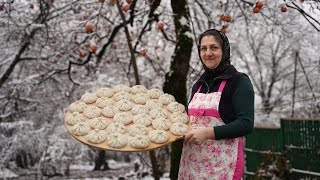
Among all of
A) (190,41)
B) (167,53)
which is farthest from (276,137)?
(167,53)

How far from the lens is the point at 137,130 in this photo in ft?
8.56

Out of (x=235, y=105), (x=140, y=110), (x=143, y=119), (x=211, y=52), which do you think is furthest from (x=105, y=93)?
(x=235, y=105)

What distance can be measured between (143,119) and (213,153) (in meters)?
0.55

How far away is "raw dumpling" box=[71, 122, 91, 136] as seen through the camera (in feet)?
8.36

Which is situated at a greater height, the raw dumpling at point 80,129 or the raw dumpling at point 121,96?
the raw dumpling at point 121,96

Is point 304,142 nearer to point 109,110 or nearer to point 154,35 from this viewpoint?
point 109,110

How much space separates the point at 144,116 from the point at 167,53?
11.7 metres

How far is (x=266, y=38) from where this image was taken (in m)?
17.5

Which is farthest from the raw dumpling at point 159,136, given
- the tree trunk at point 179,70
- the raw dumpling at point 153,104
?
the tree trunk at point 179,70

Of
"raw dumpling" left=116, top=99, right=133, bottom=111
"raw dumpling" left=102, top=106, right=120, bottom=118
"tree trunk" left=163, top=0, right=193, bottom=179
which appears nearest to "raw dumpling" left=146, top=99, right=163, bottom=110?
"raw dumpling" left=116, top=99, right=133, bottom=111

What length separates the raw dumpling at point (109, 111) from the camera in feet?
9.23

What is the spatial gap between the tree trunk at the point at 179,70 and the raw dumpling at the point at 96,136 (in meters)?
2.28

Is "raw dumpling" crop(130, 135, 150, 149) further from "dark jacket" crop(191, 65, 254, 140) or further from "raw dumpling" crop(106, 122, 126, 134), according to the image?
"dark jacket" crop(191, 65, 254, 140)

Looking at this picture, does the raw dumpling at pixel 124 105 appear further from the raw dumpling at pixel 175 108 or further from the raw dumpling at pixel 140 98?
the raw dumpling at pixel 175 108
